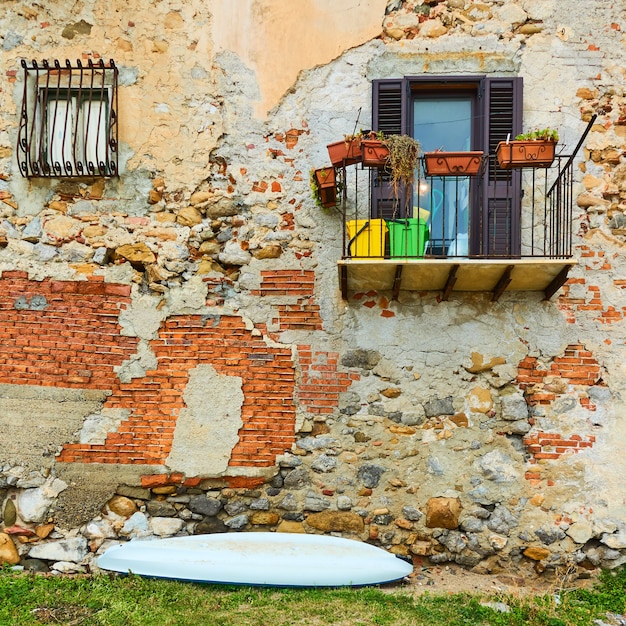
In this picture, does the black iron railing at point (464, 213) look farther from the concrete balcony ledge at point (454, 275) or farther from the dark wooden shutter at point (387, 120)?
the concrete balcony ledge at point (454, 275)

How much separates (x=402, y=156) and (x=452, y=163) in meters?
0.42

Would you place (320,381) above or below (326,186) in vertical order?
below

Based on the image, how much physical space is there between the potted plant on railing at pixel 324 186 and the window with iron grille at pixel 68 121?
1870 mm

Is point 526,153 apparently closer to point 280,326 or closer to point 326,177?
point 326,177

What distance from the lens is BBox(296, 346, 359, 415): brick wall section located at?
5.70 metres

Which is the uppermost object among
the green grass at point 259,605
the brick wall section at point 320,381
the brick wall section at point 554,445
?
the brick wall section at point 320,381

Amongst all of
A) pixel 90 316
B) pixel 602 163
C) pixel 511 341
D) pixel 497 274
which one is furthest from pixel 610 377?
pixel 90 316

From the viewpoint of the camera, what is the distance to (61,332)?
19.0 feet

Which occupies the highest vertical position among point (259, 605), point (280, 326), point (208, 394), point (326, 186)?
point (326, 186)

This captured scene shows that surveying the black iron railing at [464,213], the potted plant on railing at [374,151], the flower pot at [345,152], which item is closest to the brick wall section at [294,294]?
the black iron railing at [464,213]

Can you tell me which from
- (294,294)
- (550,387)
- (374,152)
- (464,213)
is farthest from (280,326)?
(550,387)

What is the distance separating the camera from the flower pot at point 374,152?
5.35m

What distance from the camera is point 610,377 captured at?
221 inches

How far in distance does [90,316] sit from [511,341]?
3.79 meters
